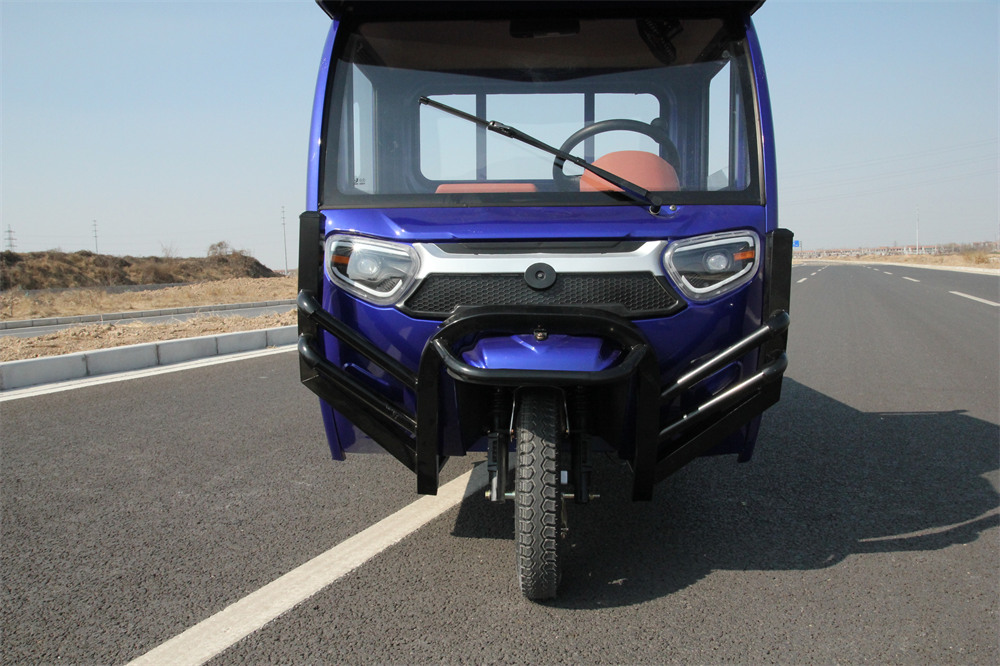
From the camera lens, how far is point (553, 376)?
93.0 inches

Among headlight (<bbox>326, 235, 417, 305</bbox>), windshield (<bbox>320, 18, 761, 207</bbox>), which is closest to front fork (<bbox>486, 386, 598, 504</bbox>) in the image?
headlight (<bbox>326, 235, 417, 305</bbox>)

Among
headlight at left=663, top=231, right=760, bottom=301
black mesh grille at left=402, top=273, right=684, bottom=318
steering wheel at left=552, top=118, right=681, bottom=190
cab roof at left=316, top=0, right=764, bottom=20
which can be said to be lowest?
black mesh grille at left=402, top=273, right=684, bottom=318

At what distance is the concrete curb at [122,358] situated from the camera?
275 inches

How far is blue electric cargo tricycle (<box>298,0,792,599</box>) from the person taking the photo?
2502 millimetres

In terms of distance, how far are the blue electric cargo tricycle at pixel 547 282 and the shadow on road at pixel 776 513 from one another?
1.37 feet

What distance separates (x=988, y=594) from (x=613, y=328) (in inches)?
68.3

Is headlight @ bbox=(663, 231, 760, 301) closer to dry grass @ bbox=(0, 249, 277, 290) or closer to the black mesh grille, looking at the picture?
the black mesh grille

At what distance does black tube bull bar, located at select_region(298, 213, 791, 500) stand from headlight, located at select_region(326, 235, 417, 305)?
0.07 m

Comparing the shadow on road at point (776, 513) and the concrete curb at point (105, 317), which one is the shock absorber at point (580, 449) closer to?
the shadow on road at point (776, 513)

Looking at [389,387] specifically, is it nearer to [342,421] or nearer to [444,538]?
[342,421]

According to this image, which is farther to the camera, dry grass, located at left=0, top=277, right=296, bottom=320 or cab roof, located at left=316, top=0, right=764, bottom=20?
dry grass, located at left=0, top=277, right=296, bottom=320

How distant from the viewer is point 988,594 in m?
2.74

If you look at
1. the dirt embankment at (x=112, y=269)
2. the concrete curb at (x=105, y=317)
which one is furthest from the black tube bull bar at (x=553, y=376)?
the dirt embankment at (x=112, y=269)

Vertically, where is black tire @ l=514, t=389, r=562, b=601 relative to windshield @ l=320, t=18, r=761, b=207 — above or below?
below
